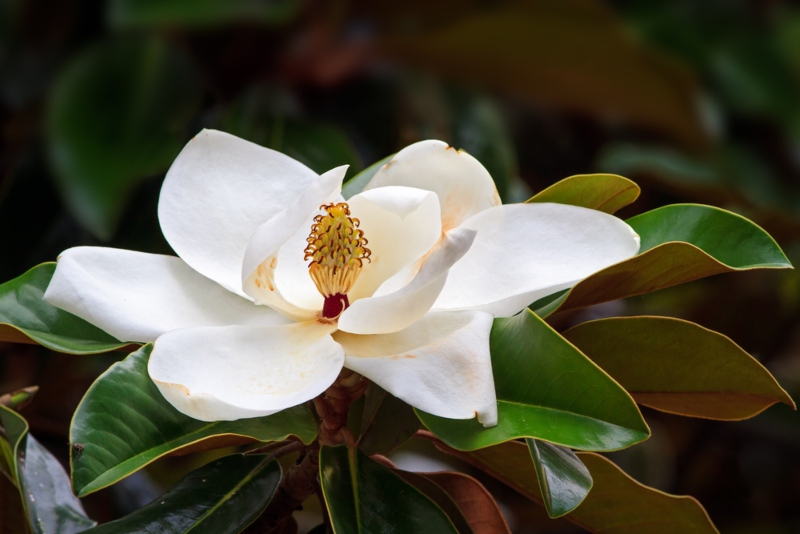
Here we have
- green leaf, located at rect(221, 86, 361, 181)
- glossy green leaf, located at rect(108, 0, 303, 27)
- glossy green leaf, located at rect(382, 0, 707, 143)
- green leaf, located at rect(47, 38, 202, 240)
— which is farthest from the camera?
glossy green leaf, located at rect(382, 0, 707, 143)

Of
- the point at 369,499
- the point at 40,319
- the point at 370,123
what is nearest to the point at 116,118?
the point at 370,123

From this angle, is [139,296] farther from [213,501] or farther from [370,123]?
[370,123]

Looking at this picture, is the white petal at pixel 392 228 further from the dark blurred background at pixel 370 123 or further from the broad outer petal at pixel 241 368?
the dark blurred background at pixel 370 123

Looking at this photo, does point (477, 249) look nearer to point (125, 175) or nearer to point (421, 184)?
point (421, 184)


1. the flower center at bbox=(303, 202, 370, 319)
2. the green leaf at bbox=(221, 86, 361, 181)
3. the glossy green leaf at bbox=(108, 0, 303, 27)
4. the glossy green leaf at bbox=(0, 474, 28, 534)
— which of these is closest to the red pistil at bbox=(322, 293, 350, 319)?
the flower center at bbox=(303, 202, 370, 319)

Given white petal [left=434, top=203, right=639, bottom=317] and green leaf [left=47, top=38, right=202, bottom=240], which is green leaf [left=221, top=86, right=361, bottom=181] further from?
white petal [left=434, top=203, right=639, bottom=317]

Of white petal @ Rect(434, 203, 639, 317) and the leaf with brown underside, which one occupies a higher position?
white petal @ Rect(434, 203, 639, 317)

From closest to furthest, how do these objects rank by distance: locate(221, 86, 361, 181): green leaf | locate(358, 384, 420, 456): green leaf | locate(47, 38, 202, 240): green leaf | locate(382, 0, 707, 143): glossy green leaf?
locate(358, 384, 420, 456): green leaf < locate(221, 86, 361, 181): green leaf < locate(47, 38, 202, 240): green leaf < locate(382, 0, 707, 143): glossy green leaf

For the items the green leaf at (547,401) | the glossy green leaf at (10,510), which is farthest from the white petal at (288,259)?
the glossy green leaf at (10,510)
